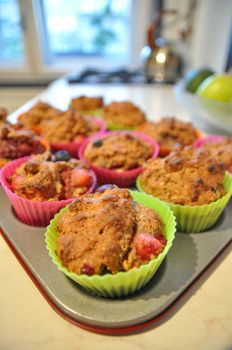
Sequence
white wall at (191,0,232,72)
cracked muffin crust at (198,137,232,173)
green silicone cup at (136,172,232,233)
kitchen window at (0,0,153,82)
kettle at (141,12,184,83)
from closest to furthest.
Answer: green silicone cup at (136,172,232,233), cracked muffin crust at (198,137,232,173), white wall at (191,0,232,72), kettle at (141,12,184,83), kitchen window at (0,0,153,82)

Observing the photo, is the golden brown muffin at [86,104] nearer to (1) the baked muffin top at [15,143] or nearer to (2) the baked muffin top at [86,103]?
(2) the baked muffin top at [86,103]

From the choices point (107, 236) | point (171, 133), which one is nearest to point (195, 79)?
point (171, 133)

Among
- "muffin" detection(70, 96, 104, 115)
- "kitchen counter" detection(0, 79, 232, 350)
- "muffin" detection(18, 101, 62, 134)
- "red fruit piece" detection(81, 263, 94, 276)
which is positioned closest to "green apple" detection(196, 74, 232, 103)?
"muffin" detection(70, 96, 104, 115)

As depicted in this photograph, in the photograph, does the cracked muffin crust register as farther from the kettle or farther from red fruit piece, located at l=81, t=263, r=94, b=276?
the kettle

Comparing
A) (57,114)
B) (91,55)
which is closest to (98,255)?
(57,114)

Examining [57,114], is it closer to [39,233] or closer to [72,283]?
[39,233]

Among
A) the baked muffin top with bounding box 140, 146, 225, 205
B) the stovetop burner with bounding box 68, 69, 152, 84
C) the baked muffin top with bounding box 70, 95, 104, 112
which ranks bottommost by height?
the stovetop burner with bounding box 68, 69, 152, 84
